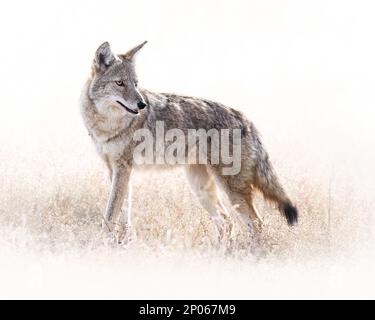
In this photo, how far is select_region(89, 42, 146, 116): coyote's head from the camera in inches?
268

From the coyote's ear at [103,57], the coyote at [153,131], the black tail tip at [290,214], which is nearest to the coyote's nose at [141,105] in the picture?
the coyote at [153,131]

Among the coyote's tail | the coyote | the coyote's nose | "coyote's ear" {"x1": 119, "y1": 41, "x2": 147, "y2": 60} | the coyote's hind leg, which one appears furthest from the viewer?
the coyote's hind leg

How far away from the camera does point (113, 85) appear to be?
6.86 meters

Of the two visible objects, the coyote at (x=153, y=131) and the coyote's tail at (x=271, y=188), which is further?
the coyote's tail at (x=271, y=188)

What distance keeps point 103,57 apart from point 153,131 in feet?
2.98

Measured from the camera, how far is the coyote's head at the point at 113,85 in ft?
22.3

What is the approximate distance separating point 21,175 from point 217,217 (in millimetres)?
2377

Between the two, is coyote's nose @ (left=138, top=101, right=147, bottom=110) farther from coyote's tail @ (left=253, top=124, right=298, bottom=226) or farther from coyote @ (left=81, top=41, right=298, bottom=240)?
coyote's tail @ (left=253, top=124, right=298, bottom=226)

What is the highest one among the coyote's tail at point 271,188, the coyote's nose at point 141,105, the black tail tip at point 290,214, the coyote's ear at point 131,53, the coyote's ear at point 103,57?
the coyote's ear at point 131,53

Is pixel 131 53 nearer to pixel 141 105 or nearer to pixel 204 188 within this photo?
pixel 141 105

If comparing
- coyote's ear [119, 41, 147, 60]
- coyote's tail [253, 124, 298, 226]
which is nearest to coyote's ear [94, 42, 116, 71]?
coyote's ear [119, 41, 147, 60]

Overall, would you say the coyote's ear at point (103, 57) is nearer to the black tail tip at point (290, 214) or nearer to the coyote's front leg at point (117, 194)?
the coyote's front leg at point (117, 194)

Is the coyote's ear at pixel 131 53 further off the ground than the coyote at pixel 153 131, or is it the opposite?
the coyote's ear at pixel 131 53

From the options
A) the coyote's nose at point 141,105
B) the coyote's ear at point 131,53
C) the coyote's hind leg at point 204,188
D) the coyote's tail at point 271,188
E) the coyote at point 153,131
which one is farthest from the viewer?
the coyote's hind leg at point 204,188
